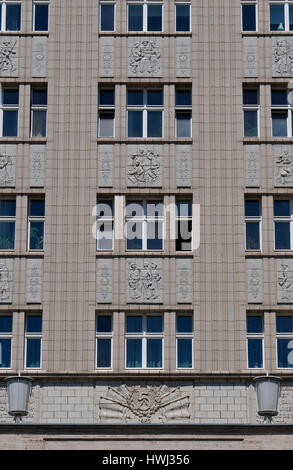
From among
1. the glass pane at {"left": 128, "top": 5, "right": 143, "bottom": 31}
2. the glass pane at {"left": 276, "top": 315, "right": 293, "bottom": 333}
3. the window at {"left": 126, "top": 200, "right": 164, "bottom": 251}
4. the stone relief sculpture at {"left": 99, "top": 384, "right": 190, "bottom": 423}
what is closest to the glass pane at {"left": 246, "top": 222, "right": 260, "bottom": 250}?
the glass pane at {"left": 276, "top": 315, "right": 293, "bottom": 333}

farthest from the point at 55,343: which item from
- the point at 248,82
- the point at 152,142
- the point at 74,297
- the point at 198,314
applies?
the point at 248,82

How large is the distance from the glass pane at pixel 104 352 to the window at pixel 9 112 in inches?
264

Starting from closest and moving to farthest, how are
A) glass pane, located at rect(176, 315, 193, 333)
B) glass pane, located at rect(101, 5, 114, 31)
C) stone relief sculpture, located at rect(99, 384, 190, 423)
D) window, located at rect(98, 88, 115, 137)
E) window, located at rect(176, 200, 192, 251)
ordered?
stone relief sculpture, located at rect(99, 384, 190, 423)
glass pane, located at rect(176, 315, 193, 333)
window, located at rect(176, 200, 192, 251)
window, located at rect(98, 88, 115, 137)
glass pane, located at rect(101, 5, 114, 31)

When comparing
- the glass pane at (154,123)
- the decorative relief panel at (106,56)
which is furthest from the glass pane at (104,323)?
the decorative relief panel at (106,56)

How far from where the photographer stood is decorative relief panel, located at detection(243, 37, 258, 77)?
41969 mm

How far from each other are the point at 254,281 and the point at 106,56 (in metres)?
8.02

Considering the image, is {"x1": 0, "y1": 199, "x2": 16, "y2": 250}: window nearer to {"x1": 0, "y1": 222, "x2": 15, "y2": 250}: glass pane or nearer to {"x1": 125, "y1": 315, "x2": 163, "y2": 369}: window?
{"x1": 0, "y1": 222, "x2": 15, "y2": 250}: glass pane

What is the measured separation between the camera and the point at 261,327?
3994 centimetres

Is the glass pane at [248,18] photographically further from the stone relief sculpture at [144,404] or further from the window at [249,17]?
the stone relief sculpture at [144,404]

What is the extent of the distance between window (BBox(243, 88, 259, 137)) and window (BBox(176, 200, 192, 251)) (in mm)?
2775

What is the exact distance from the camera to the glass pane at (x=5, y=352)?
39.7 m

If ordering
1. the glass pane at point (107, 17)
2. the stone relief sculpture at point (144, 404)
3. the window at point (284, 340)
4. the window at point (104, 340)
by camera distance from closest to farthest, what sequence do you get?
the stone relief sculpture at point (144, 404), the window at point (284, 340), the window at point (104, 340), the glass pane at point (107, 17)

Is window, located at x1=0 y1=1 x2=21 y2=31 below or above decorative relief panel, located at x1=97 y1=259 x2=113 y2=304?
above

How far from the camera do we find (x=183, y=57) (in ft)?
138
